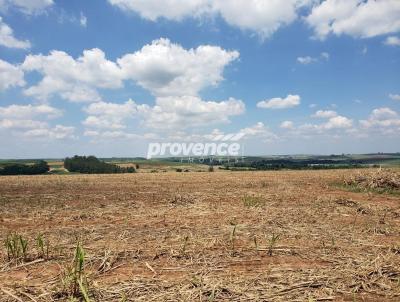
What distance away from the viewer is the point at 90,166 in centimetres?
6688

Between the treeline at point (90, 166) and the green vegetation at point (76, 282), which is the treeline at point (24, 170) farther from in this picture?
the green vegetation at point (76, 282)

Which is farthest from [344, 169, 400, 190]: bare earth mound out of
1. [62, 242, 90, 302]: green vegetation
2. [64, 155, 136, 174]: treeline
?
[64, 155, 136, 174]: treeline

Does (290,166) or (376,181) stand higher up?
(290,166)

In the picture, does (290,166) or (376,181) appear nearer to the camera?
(376,181)

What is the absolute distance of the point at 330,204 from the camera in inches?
646

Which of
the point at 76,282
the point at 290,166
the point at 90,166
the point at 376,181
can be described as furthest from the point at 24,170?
the point at 76,282

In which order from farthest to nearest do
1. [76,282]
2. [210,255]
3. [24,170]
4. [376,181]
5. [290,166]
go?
[290,166]
[24,170]
[376,181]
[210,255]
[76,282]

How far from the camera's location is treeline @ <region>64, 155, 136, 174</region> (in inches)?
2514

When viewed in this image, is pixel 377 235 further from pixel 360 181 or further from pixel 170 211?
pixel 360 181

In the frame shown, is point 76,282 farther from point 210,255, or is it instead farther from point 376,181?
point 376,181

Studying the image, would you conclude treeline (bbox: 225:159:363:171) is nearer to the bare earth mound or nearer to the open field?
the bare earth mound

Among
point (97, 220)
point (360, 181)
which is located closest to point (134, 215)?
point (97, 220)

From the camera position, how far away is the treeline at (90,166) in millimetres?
63859

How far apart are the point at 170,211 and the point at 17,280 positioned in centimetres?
828
